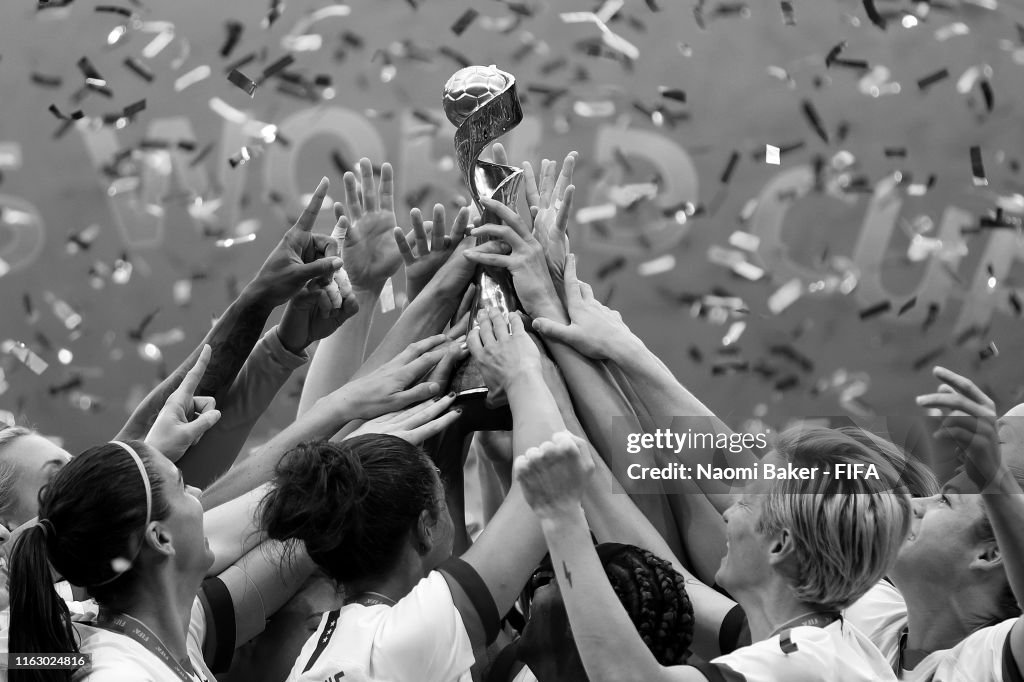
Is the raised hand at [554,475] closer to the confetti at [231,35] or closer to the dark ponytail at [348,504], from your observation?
Result: the dark ponytail at [348,504]

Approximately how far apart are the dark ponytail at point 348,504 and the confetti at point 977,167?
3.63m

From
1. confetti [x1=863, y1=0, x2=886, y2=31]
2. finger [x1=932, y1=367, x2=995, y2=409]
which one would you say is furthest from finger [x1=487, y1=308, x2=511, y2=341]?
confetti [x1=863, y1=0, x2=886, y2=31]

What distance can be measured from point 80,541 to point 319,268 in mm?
690

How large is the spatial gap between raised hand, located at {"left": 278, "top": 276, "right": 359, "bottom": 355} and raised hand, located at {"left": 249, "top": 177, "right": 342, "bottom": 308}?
30mm

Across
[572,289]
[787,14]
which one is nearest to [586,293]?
[572,289]

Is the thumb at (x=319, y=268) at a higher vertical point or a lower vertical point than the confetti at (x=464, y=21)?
higher

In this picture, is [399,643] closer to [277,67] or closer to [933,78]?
[277,67]

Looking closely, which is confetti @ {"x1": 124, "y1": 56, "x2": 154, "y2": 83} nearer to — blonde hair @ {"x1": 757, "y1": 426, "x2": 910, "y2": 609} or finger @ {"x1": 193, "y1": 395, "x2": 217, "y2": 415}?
finger @ {"x1": 193, "y1": 395, "x2": 217, "y2": 415}

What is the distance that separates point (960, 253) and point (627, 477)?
3.17m

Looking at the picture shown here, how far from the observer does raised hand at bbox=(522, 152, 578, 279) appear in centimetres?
207

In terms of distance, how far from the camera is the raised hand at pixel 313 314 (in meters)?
2.11

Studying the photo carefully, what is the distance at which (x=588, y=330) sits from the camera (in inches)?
76.0

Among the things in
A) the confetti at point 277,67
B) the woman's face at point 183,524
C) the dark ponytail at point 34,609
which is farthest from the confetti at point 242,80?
the dark ponytail at point 34,609

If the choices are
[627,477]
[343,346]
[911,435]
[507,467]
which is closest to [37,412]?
[343,346]
